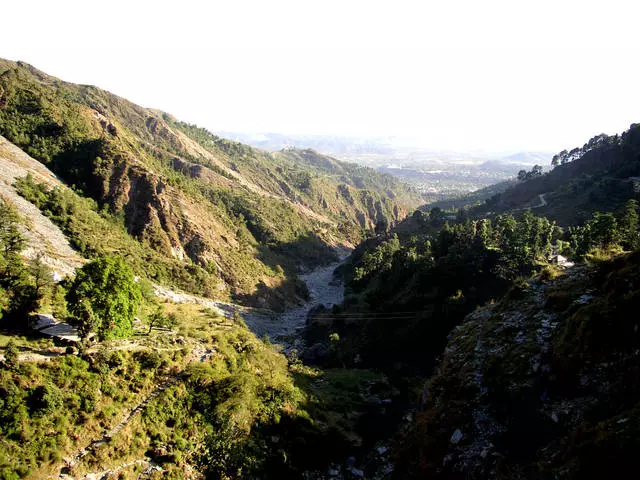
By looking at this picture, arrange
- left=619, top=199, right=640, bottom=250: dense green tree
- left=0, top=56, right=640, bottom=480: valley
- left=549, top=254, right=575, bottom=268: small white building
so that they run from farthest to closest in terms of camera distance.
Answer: left=549, top=254, right=575, bottom=268: small white building < left=619, top=199, right=640, bottom=250: dense green tree < left=0, top=56, right=640, bottom=480: valley

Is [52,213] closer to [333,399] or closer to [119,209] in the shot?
[119,209]

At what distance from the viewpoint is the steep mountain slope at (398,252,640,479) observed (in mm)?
11734

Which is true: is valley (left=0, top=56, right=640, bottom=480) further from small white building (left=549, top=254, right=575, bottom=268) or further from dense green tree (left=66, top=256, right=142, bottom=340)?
small white building (left=549, top=254, right=575, bottom=268)

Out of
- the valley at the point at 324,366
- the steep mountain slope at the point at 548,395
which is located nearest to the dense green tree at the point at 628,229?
the valley at the point at 324,366

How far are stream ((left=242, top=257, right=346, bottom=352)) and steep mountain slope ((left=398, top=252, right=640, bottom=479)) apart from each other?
39272 mm

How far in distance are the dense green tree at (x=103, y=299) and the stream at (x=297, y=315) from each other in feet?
113

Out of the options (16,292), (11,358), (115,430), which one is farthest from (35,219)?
(115,430)

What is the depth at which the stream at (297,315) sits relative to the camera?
62688 millimetres

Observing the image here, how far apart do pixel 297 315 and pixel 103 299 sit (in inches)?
2232

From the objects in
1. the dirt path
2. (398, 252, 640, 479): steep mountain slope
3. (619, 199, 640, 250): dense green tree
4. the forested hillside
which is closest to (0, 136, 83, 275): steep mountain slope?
the dirt path

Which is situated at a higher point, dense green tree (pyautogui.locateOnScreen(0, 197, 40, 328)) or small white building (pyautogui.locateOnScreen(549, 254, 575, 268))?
small white building (pyautogui.locateOnScreen(549, 254, 575, 268))

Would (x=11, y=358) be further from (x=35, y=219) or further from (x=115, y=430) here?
(x=35, y=219)

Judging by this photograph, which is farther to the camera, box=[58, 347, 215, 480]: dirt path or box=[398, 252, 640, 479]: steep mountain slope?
box=[58, 347, 215, 480]: dirt path

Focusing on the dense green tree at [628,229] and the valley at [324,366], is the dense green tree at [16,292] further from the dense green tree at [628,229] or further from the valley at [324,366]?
the dense green tree at [628,229]
